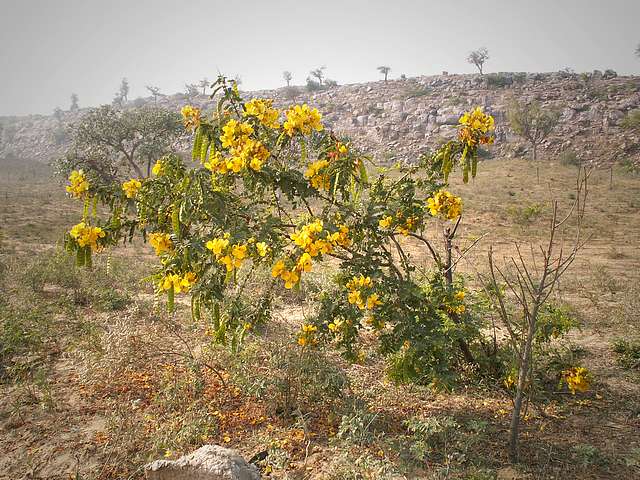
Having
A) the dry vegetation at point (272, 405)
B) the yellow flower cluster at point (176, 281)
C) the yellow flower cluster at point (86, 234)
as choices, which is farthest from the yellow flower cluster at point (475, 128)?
the yellow flower cluster at point (86, 234)

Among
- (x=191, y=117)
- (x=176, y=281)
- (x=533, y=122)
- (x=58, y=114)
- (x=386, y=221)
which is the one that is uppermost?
(x=58, y=114)

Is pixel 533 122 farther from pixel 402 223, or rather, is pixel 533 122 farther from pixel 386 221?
pixel 386 221

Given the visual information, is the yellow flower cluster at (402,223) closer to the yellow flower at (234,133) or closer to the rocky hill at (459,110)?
the yellow flower at (234,133)

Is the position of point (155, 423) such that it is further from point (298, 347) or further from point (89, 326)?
point (89, 326)

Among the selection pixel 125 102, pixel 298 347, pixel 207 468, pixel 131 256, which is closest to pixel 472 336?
pixel 298 347

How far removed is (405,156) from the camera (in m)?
29.5

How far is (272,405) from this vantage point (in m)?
3.10

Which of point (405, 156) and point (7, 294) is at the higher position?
point (405, 156)

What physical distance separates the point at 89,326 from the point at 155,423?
2060 millimetres

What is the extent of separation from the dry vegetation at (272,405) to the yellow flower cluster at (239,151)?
1.19 m

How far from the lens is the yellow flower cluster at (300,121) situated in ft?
7.83

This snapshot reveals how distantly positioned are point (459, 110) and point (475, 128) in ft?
112

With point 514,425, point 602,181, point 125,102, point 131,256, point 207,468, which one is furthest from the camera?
point 125,102

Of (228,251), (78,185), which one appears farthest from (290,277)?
(78,185)
